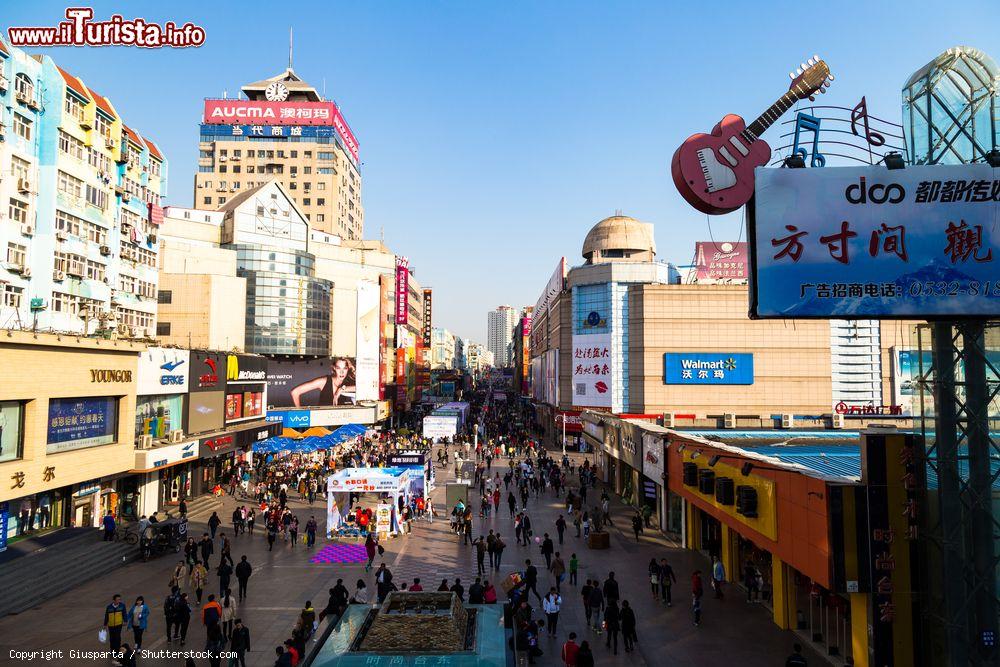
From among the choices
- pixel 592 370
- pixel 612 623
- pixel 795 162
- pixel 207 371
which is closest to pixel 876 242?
pixel 795 162

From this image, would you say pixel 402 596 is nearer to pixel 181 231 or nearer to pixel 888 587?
pixel 888 587

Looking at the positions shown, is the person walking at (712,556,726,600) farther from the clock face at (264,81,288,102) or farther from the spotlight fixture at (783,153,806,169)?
the clock face at (264,81,288,102)

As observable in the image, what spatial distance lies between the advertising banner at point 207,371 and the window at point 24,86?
1412 cm

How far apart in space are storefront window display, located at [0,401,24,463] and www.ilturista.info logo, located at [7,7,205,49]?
608 inches

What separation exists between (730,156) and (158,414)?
1198 inches

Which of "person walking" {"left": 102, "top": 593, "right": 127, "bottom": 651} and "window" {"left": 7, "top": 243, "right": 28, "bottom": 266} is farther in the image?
"window" {"left": 7, "top": 243, "right": 28, "bottom": 266}

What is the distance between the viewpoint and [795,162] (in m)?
13.7

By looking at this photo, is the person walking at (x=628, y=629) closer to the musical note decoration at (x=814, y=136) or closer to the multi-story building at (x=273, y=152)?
the musical note decoration at (x=814, y=136)

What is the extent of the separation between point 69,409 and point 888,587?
26.6m

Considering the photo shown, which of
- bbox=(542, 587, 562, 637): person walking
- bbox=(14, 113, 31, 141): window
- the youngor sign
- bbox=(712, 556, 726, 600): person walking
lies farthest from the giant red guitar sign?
bbox=(14, 113, 31, 141): window

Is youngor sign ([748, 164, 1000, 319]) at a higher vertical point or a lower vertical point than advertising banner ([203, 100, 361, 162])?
lower

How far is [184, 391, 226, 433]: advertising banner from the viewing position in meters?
35.8

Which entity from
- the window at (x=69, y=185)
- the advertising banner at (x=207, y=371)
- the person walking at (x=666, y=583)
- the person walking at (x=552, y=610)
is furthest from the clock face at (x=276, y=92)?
the person walking at (x=552, y=610)

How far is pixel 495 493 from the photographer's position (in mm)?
33219
